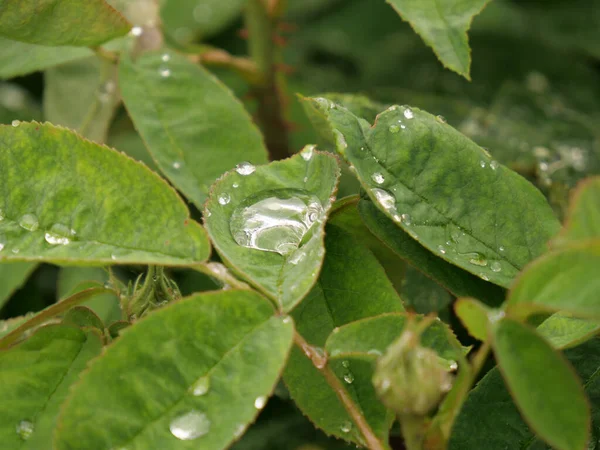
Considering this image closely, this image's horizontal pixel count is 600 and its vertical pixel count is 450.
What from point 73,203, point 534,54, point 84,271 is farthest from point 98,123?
point 534,54

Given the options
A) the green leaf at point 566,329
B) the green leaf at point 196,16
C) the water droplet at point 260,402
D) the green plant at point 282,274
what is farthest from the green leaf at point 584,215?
the green leaf at point 196,16

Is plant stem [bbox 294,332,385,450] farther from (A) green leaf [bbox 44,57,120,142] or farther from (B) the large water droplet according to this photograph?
(A) green leaf [bbox 44,57,120,142]

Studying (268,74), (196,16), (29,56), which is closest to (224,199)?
(29,56)

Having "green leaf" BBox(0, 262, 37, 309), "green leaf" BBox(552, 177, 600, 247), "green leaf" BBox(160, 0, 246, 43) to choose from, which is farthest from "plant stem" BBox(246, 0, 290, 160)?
"green leaf" BBox(552, 177, 600, 247)

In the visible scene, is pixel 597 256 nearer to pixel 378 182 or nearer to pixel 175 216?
pixel 378 182

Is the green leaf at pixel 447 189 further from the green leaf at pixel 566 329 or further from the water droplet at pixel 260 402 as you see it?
the water droplet at pixel 260 402
